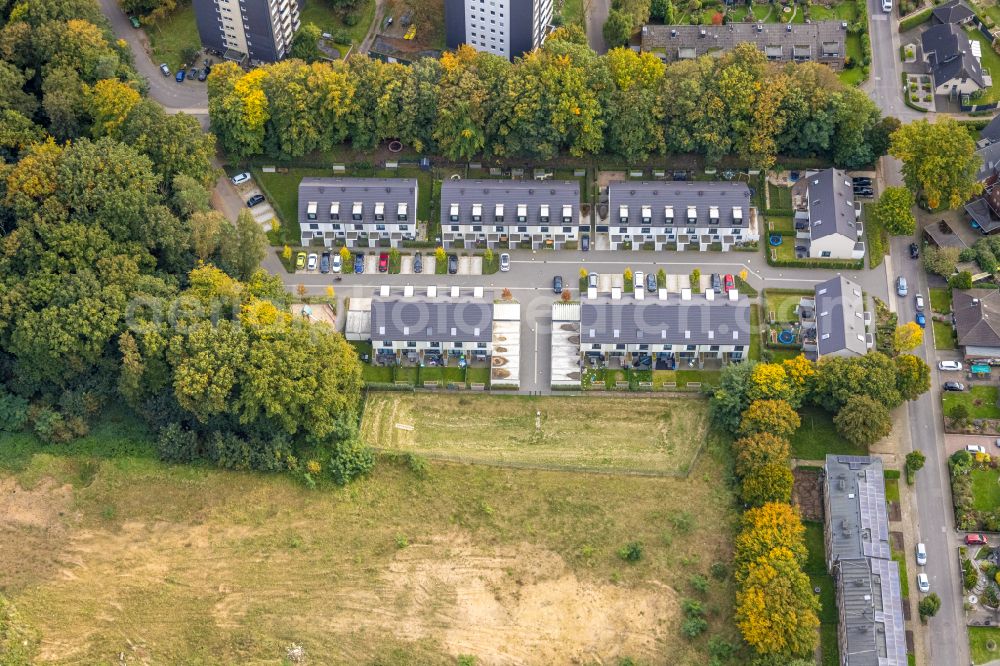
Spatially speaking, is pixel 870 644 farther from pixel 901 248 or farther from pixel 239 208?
pixel 239 208

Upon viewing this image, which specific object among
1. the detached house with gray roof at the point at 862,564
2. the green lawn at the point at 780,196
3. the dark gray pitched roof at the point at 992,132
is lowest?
the detached house with gray roof at the point at 862,564

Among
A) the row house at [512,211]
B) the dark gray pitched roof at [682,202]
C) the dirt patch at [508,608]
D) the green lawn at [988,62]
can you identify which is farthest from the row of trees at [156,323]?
the green lawn at [988,62]

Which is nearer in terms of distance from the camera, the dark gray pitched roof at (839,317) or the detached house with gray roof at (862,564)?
the detached house with gray roof at (862,564)

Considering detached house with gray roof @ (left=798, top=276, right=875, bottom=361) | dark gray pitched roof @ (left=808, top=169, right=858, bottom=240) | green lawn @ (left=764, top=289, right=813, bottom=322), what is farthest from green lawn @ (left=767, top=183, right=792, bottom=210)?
detached house with gray roof @ (left=798, top=276, right=875, bottom=361)

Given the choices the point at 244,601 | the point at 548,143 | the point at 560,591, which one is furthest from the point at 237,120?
the point at 560,591

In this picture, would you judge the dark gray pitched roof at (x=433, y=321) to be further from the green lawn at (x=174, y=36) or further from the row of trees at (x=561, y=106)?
the green lawn at (x=174, y=36)

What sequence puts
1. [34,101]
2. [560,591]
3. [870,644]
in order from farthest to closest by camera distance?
1. [34,101]
2. [560,591]
3. [870,644]
